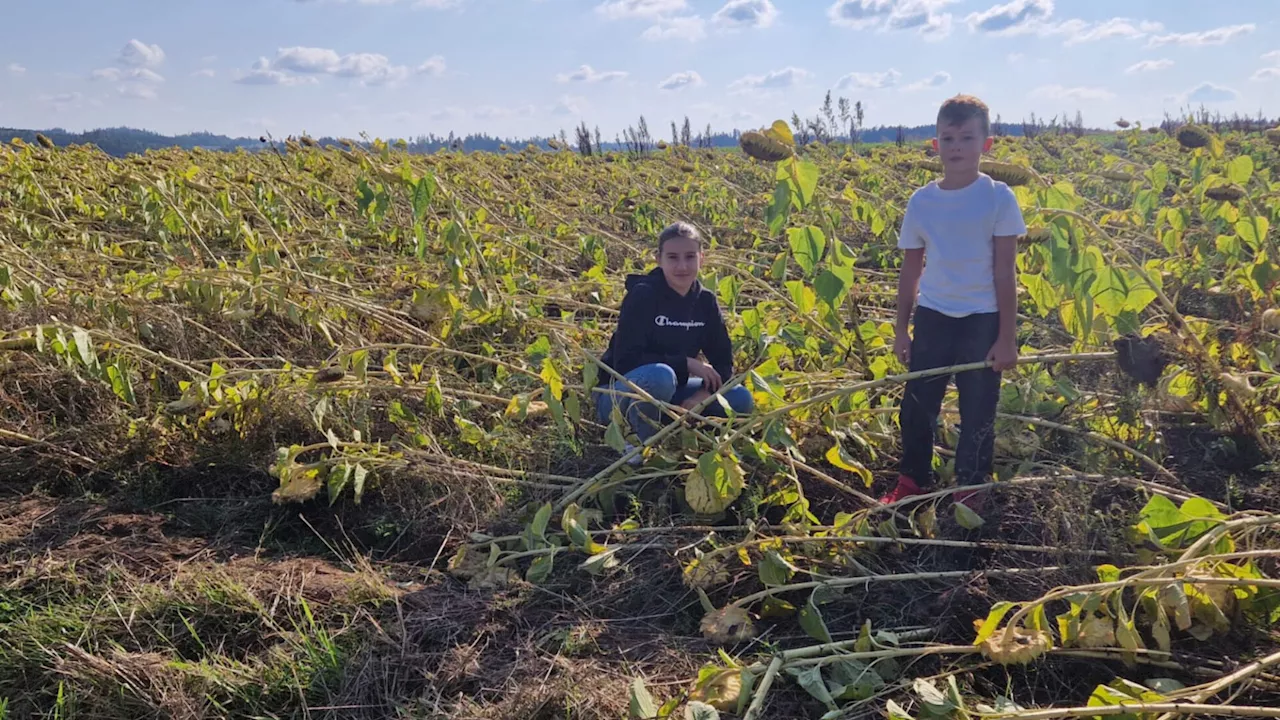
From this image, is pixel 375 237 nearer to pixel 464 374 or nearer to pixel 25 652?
pixel 464 374

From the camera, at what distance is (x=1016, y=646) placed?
5.08 feet

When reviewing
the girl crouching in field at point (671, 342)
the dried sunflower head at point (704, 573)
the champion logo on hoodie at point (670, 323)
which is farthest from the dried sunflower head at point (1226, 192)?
the dried sunflower head at point (704, 573)

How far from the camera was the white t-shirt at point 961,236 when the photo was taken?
6.95 ft

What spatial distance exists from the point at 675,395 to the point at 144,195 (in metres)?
3.55

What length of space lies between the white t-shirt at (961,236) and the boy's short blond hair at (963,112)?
0.14m

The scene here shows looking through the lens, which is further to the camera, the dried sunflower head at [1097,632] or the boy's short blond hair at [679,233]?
the boy's short blond hair at [679,233]

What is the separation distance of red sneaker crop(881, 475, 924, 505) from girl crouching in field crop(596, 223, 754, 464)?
501 mm

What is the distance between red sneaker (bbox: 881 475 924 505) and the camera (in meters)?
2.39

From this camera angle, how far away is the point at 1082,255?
2.16 metres

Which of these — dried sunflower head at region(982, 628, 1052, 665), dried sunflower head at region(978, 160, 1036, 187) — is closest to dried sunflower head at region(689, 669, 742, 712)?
dried sunflower head at region(982, 628, 1052, 665)

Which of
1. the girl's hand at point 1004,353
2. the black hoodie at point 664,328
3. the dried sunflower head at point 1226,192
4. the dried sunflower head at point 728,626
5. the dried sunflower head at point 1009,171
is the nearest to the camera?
the dried sunflower head at point 728,626

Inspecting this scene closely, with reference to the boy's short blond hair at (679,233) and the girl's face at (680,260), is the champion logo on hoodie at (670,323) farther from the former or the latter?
the boy's short blond hair at (679,233)

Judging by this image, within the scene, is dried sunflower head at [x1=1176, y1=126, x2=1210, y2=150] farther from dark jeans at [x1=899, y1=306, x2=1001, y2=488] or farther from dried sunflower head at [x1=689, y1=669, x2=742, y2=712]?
dried sunflower head at [x1=689, y1=669, x2=742, y2=712]

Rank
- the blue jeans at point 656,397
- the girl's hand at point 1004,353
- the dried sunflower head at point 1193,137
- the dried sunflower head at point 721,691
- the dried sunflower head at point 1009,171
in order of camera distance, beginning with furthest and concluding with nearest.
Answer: the dried sunflower head at point 1193,137 < the blue jeans at point 656,397 < the dried sunflower head at point 1009,171 < the girl's hand at point 1004,353 < the dried sunflower head at point 721,691
